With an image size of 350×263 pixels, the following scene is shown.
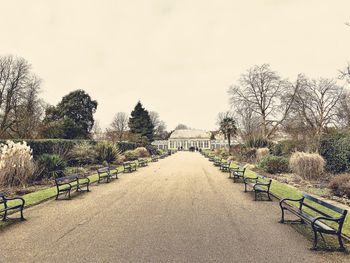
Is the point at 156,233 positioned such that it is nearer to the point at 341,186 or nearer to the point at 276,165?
the point at 341,186

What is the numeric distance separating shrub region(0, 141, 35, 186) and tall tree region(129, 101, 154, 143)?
45.6 meters

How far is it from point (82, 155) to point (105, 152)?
8.35ft

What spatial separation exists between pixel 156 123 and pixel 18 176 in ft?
262

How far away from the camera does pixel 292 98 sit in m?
31.0

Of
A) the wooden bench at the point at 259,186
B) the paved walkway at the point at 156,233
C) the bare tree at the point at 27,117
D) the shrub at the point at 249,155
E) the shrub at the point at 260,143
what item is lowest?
the paved walkway at the point at 156,233

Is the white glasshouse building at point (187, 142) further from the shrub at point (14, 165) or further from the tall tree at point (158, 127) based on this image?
the shrub at point (14, 165)

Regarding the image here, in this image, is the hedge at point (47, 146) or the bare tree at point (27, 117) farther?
the bare tree at point (27, 117)

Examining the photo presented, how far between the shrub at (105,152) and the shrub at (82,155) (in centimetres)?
56

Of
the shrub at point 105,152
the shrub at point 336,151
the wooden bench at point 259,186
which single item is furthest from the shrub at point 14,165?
the shrub at point 336,151

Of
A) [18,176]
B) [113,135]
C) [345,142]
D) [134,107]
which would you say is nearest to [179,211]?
[18,176]

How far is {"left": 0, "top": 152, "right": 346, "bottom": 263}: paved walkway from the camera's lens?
407 centimetres

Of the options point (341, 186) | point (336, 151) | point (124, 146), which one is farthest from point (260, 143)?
point (124, 146)

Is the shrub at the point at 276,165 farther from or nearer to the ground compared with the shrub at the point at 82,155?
nearer to the ground

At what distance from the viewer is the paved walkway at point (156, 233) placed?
4.07 meters
